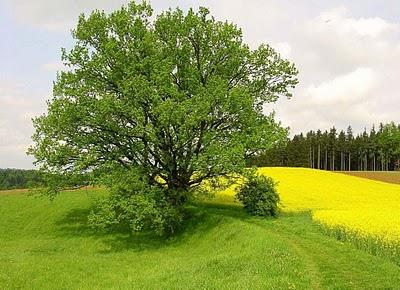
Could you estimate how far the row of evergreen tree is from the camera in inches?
5689

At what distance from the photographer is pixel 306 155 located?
14450 cm

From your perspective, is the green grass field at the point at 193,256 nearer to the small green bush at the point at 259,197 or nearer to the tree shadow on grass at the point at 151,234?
the tree shadow on grass at the point at 151,234

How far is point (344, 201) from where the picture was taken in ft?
163

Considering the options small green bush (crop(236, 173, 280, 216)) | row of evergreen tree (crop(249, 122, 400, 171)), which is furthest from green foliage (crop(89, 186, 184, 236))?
row of evergreen tree (crop(249, 122, 400, 171))

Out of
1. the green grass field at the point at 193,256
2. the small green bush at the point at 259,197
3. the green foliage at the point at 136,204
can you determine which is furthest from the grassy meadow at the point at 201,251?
the green foliage at the point at 136,204

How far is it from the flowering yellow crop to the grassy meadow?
0.15 m

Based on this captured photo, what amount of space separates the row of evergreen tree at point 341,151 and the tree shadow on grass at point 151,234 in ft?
343

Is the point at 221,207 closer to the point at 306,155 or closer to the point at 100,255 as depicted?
the point at 100,255

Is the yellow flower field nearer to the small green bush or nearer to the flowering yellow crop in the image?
the flowering yellow crop

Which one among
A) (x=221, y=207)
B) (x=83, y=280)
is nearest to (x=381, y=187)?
(x=221, y=207)

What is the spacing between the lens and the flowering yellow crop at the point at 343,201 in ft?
96.3

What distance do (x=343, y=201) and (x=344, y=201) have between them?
192 mm

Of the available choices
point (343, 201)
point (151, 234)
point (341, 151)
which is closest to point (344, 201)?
point (343, 201)

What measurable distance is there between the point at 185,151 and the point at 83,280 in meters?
16.7
